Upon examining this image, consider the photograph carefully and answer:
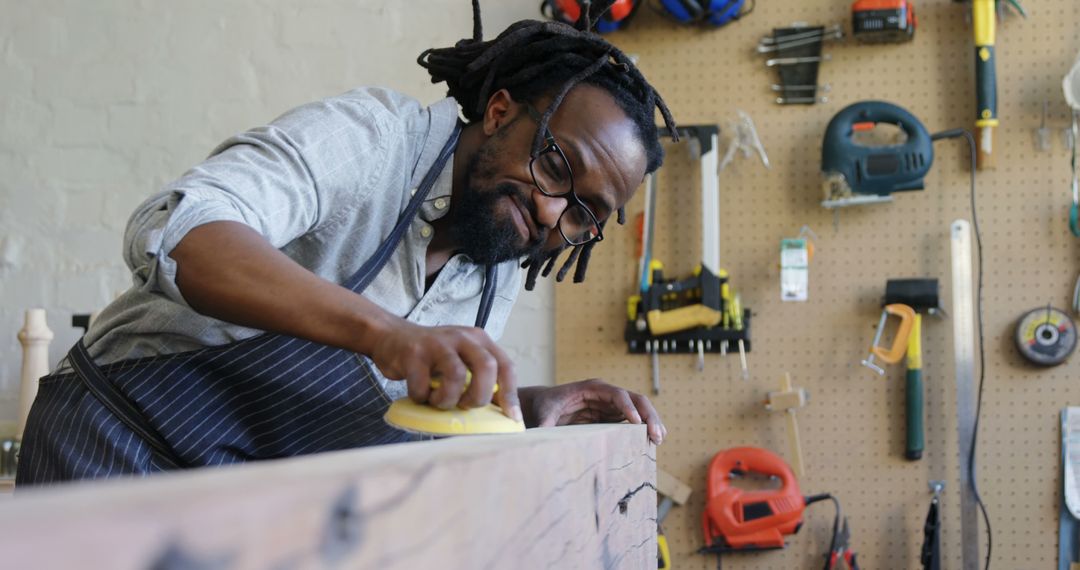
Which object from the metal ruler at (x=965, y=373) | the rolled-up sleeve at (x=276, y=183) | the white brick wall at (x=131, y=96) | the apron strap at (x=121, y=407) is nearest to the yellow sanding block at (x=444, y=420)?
the rolled-up sleeve at (x=276, y=183)

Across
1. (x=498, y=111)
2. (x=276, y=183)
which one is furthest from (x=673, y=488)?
(x=276, y=183)

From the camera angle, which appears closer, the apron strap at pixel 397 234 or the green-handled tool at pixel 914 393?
the apron strap at pixel 397 234

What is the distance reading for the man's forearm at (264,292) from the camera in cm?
73

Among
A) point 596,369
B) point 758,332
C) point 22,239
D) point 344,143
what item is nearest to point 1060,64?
point 758,332

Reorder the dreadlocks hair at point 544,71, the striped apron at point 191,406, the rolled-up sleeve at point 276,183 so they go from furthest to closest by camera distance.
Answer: the dreadlocks hair at point 544,71
the striped apron at point 191,406
the rolled-up sleeve at point 276,183

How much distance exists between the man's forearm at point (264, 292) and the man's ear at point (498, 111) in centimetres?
53

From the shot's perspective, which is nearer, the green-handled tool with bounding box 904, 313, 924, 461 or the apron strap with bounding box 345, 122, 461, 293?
the apron strap with bounding box 345, 122, 461, 293

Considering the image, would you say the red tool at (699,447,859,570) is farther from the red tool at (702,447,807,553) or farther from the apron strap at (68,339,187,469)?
the apron strap at (68,339,187,469)

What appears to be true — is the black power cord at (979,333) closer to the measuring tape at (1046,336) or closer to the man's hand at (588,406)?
the measuring tape at (1046,336)

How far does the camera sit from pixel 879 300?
2355 mm

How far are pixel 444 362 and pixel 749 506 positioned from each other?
5.78ft

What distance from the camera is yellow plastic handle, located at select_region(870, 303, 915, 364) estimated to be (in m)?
2.28

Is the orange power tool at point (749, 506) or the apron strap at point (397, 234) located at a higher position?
the apron strap at point (397, 234)

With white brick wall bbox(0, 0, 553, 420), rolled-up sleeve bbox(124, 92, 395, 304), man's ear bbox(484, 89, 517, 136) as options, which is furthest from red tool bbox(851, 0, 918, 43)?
rolled-up sleeve bbox(124, 92, 395, 304)
